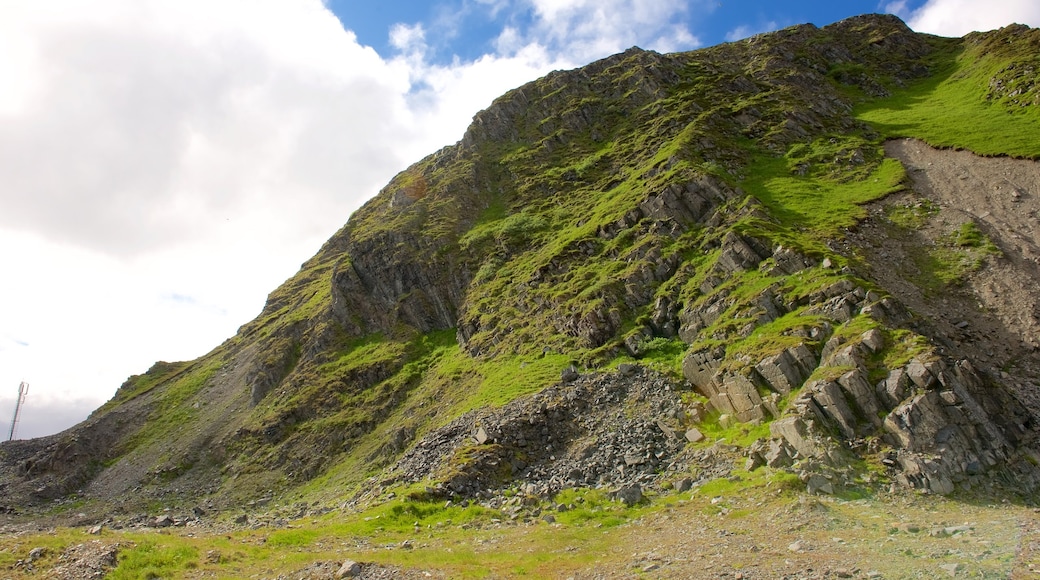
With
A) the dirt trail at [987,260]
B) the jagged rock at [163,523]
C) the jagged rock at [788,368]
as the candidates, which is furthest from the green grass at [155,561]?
the dirt trail at [987,260]

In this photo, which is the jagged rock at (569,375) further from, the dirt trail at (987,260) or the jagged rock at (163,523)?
the jagged rock at (163,523)

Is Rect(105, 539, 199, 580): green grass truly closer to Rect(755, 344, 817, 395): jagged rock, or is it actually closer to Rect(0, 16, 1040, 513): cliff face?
Rect(0, 16, 1040, 513): cliff face

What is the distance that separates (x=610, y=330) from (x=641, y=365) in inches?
247

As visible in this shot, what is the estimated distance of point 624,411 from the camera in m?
35.4

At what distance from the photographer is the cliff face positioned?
26.8 metres

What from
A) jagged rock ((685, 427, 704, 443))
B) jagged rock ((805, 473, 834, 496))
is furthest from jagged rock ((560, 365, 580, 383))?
jagged rock ((805, 473, 834, 496))

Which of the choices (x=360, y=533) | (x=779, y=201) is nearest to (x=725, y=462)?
(x=360, y=533)

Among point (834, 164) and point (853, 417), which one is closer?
point (853, 417)

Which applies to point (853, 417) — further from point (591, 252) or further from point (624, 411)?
point (591, 252)

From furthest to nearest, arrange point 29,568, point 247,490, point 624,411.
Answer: point 247,490 < point 624,411 < point 29,568

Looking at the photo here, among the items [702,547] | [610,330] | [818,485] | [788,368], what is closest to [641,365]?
[610,330]

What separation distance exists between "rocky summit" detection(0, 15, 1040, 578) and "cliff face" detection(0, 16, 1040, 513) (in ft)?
0.86

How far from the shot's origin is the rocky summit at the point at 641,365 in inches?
881

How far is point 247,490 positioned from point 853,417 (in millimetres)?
50288
